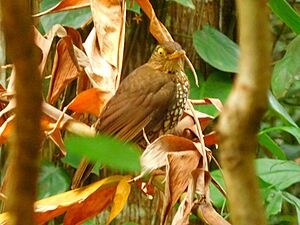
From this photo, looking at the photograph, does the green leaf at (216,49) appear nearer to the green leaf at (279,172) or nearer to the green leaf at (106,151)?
the green leaf at (279,172)

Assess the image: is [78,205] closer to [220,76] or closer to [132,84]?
[132,84]

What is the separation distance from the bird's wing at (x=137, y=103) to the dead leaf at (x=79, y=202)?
1.06 ft

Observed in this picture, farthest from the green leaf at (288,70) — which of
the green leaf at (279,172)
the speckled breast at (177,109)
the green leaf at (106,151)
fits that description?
the green leaf at (106,151)

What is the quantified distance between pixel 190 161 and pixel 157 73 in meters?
0.97

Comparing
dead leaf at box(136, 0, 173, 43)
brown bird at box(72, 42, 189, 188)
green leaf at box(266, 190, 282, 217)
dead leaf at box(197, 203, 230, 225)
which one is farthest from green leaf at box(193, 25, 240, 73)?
dead leaf at box(197, 203, 230, 225)

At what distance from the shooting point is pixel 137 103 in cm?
201

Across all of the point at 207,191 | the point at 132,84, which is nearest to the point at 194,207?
the point at 207,191

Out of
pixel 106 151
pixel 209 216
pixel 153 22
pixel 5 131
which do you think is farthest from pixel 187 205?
pixel 106 151

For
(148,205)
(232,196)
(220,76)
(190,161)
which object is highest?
(232,196)

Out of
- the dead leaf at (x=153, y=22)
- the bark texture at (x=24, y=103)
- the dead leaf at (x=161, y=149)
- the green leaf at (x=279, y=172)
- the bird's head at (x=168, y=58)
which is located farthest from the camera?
the bird's head at (x=168, y=58)

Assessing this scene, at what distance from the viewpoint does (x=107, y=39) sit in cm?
167

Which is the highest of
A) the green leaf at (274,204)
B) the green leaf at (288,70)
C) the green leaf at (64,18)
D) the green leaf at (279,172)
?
the green leaf at (64,18)

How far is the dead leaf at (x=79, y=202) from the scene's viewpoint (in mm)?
1304

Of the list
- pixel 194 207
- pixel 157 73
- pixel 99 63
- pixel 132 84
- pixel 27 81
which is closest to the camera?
pixel 27 81
